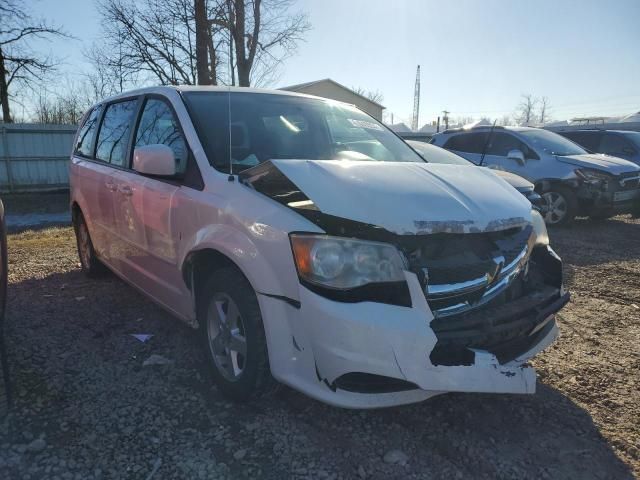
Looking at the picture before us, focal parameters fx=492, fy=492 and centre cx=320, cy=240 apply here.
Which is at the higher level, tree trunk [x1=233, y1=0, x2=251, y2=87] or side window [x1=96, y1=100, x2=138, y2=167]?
tree trunk [x1=233, y1=0, x2=251, y2=87]

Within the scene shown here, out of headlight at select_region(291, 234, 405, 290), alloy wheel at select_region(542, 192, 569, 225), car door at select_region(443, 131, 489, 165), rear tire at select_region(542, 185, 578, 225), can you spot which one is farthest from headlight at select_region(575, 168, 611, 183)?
headlight at select_region(291, 234, 405, 290)

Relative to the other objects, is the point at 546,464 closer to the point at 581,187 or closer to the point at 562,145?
the point at 581,187

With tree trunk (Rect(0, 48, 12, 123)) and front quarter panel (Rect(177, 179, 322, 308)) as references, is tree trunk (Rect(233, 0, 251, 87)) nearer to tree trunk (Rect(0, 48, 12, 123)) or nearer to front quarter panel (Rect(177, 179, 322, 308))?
tree trunk (Rect(0, 48, 12, 123))

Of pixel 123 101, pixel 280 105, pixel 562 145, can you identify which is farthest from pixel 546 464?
pixel 562 145

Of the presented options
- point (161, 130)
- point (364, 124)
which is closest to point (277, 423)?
point (161, 130)

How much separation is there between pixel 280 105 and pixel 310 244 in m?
1.70

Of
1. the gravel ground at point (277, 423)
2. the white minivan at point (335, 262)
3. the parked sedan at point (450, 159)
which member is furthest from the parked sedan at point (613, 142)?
the white minivan at point (335, 262)

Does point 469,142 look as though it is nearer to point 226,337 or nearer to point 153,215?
point 153,215

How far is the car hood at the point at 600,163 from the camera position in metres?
8.17

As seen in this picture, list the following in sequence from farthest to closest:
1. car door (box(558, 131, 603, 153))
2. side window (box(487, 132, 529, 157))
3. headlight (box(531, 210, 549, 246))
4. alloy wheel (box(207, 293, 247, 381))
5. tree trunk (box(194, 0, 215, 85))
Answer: tree trunk (box(194, 0, 215, 85)) → car door (box(558, 131, 603, 153)) → side window (box(487, 132, 529, 157)) → headlight (box(531, 210, 549, 246)) → alloy wheel (box(207, 293, 247, 381))

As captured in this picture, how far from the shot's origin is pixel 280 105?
140 inches

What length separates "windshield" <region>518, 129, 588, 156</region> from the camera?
879 centimetres

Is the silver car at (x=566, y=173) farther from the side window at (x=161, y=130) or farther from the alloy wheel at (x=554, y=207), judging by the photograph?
the side window at (x=161, y=130)

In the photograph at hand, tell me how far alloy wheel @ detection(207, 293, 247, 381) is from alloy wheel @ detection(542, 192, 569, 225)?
7.28 m
